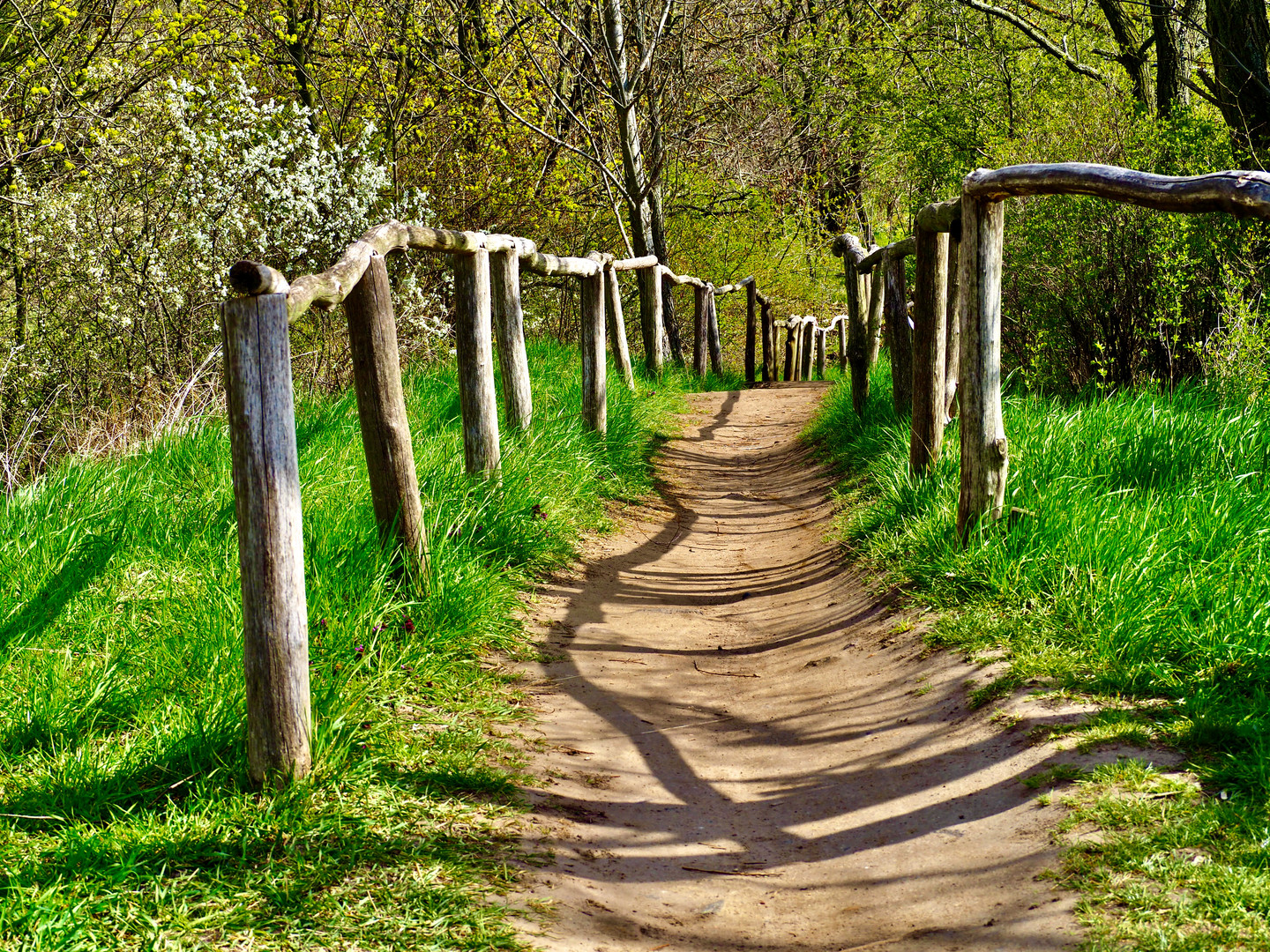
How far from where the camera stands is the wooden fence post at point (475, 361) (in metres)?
5.36

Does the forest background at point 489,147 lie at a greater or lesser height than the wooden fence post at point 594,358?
greater

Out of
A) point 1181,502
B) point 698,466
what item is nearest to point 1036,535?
point 1181,502

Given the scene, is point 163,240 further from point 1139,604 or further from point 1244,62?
point 1244,62

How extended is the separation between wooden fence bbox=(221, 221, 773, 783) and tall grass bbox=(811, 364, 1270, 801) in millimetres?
2221

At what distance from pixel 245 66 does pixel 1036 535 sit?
1084cm

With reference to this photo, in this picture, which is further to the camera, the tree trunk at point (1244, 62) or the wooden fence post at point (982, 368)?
the tree trunk at point (1244, 62)

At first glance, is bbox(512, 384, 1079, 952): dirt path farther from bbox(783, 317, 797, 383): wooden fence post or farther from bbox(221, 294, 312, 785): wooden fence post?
bbox(783, 317, 797, 383): wooden fence post

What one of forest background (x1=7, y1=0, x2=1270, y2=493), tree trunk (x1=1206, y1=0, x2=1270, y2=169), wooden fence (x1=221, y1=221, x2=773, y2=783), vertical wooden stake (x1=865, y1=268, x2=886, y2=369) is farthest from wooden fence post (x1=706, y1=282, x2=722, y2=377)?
wooden fence (x1=221, y1=221, x2=773, y2=783)

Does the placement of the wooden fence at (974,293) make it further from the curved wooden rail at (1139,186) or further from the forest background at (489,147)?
the forest background at (489,147)

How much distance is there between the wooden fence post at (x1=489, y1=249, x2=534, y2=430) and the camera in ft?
20.1

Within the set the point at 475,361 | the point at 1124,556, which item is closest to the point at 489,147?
the point at 475,361

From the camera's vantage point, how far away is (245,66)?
1176 cm

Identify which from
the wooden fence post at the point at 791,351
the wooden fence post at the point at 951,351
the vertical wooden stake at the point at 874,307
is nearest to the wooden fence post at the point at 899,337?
the wooden fence post at the point at 951,351

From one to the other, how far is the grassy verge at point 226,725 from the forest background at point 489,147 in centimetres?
259
